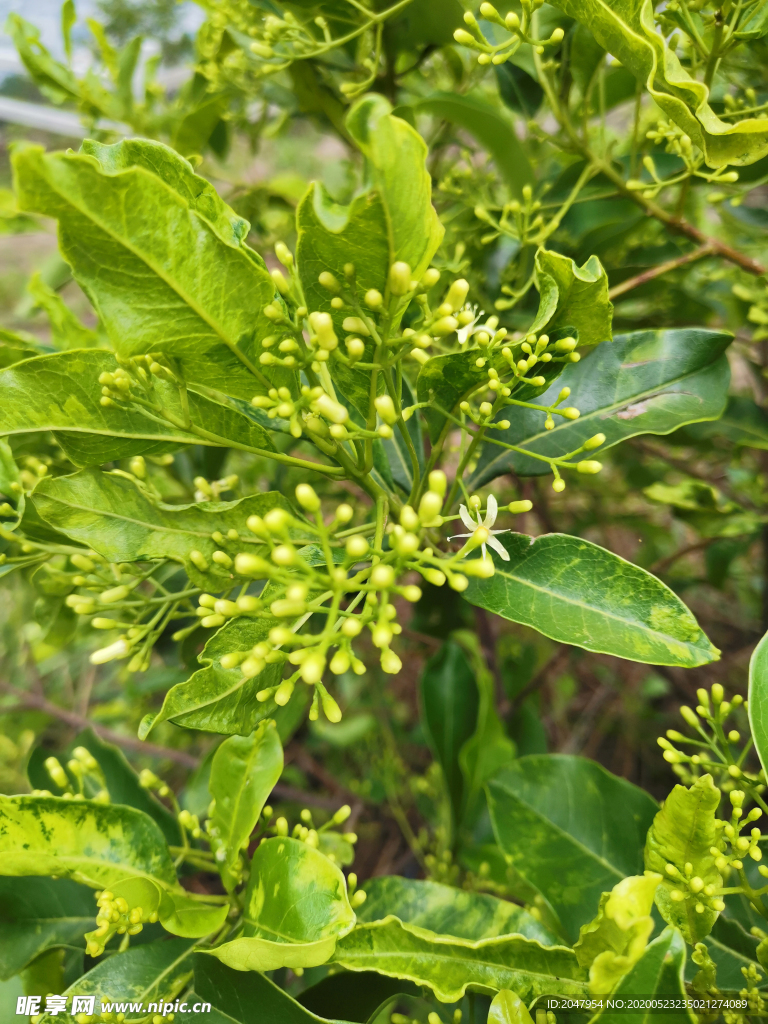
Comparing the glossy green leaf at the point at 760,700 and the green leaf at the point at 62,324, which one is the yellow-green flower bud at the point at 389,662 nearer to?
the glossy green leaf at the point at 760,700

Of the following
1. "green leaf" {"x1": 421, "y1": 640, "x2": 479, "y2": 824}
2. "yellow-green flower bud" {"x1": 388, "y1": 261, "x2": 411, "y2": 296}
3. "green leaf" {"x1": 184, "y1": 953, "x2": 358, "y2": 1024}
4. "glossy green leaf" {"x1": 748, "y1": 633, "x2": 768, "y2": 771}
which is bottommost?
"green leaf" {"x1": 421, "y1": 640, "x2": 479, "y2": 824}

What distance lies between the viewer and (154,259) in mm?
689

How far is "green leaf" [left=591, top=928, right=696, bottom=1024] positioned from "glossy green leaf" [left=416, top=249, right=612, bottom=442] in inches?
27.0

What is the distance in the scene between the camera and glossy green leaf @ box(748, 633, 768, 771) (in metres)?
0.89

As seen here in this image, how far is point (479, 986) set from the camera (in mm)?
809

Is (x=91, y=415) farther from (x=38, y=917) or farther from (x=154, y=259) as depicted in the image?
(x=38, y=917)

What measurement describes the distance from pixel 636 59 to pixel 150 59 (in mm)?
1969

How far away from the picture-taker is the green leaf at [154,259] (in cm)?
62

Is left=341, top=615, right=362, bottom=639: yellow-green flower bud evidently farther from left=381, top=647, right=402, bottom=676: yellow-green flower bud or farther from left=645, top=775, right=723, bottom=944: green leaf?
left=645, top=775, right=723, bottom=944: green leaf

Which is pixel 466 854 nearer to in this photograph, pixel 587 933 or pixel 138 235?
pixel 587 933

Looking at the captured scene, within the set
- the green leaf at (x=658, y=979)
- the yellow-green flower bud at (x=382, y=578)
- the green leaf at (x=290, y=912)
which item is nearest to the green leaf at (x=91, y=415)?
the yellow-green flower bud at (x=382, y=578)

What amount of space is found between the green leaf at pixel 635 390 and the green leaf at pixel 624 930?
59 cm

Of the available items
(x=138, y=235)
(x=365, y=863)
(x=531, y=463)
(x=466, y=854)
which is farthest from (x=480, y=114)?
(x=365, y=863)

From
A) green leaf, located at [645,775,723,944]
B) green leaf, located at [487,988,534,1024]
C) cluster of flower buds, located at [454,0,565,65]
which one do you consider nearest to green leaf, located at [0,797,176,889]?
green leaf, located at [487,988,534,1024]
